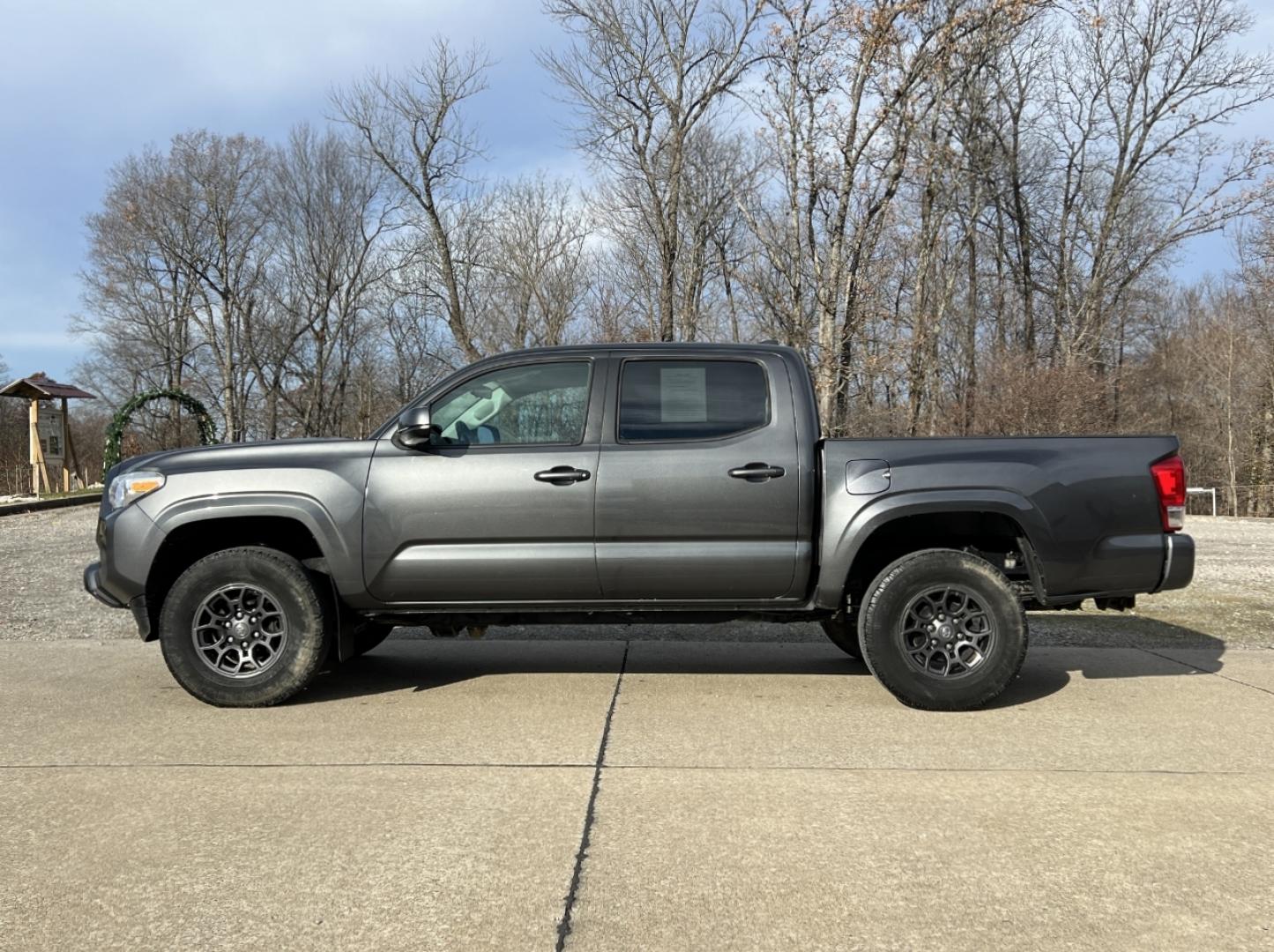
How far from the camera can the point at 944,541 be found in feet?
17.7

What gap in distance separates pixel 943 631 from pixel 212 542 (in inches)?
162

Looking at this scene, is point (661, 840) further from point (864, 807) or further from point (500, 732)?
point (500, 732)

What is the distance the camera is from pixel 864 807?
3656mm

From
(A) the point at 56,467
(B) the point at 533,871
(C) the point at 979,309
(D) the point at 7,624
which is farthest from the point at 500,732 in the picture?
(C) the point at 979,309

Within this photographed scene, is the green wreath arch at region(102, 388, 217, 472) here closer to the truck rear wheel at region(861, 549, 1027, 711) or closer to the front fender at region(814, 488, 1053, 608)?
the front fender at region(814, 488, 1053, 608)

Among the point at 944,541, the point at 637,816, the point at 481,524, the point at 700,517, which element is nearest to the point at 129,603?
the point at 481,524

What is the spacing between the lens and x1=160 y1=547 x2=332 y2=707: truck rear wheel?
5.06 metres

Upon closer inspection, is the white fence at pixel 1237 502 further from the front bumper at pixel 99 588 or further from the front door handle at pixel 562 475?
the front bumper at pixel 99 588

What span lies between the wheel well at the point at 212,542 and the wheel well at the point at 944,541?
3.09m

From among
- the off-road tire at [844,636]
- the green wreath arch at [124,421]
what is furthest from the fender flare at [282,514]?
the green wreath arch at [124,421]

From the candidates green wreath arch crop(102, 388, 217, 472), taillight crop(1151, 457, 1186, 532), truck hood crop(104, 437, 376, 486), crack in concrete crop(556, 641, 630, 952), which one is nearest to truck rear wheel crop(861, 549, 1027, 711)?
taillight crop(1151, 457, 1186, 532)

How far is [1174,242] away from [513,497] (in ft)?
106

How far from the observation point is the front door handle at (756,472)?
5.04 metres

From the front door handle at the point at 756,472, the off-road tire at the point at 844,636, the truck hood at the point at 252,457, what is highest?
the truck hood at the point at 252,457
